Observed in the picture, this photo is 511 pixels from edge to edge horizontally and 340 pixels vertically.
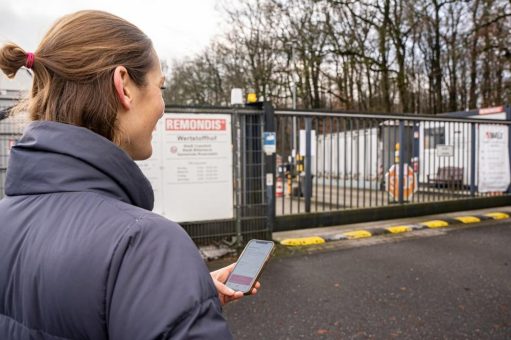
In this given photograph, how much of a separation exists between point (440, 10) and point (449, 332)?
20.7 m

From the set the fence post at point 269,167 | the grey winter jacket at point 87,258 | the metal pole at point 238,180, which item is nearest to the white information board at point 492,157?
the fence post at point 269,167

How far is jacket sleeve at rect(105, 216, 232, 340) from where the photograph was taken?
767 mm

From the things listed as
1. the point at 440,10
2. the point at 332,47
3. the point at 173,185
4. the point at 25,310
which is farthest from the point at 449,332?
the point at 440,10

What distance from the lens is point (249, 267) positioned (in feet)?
5.25

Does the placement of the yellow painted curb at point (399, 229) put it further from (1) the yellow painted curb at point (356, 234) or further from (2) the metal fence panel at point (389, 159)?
(2) the metal fence panel at point (389, 159)

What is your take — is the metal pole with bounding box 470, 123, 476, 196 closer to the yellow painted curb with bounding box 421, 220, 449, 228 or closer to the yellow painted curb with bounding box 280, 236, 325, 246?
the yellow painted curb with bounding box 421, 220, 449, 228

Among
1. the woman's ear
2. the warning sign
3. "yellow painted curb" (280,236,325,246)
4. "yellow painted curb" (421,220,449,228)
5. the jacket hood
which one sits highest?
the woman's ear

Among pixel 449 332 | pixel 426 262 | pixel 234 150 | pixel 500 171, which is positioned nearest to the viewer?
pixel 449 332

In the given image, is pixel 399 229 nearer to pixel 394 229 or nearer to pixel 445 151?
pixel 394 229

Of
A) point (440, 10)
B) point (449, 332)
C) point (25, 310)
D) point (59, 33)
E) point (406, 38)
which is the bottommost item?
point (449, 332)

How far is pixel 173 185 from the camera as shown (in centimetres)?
559

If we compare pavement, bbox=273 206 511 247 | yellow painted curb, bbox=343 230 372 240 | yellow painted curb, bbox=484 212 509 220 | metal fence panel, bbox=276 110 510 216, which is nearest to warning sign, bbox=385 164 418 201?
metal fence panel, bbox=276 110 510 216

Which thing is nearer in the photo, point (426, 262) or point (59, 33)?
point (59, 33)

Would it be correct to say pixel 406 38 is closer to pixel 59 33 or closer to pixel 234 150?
pixel 234 150
